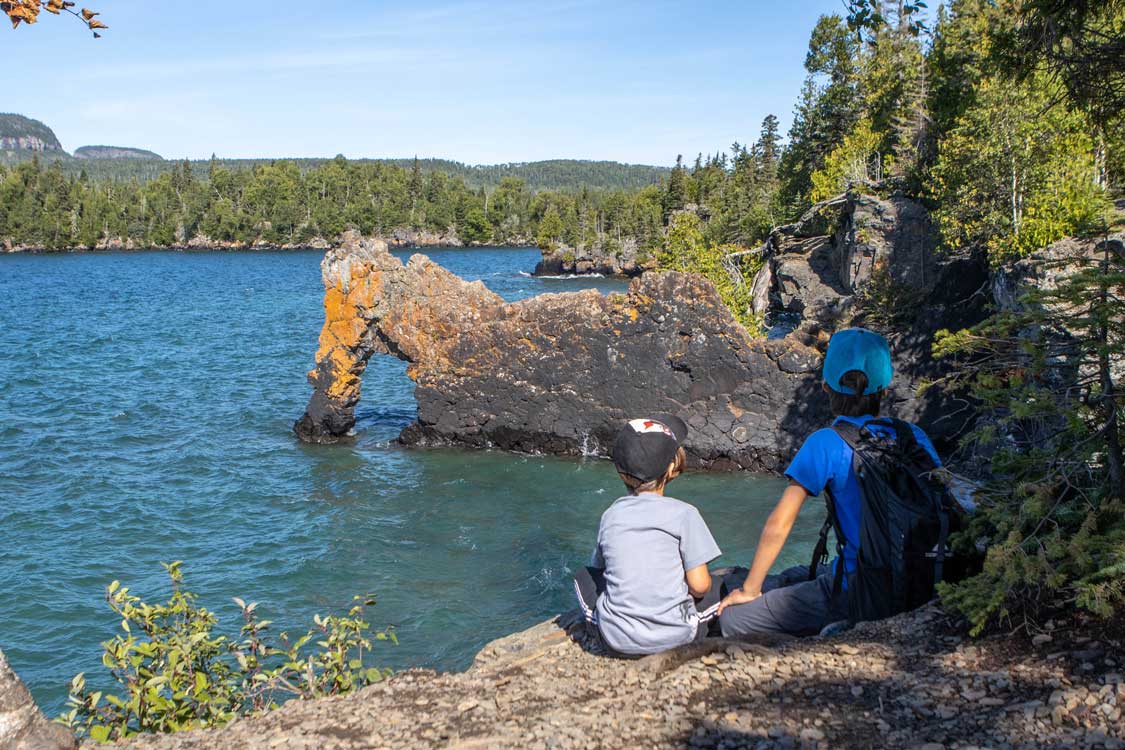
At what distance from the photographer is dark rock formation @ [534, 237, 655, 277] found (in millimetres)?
110188

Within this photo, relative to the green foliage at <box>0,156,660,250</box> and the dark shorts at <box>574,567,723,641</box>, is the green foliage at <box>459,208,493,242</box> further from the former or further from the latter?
the dark shorts at <box>574,567,723,641</box>

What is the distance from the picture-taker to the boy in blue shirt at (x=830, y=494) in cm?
535

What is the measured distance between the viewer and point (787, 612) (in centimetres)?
598

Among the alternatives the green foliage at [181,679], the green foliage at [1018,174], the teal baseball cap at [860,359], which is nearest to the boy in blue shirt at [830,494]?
the teal baseball cap at [860,359]

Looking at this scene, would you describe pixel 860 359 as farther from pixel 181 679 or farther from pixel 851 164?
pixel 851 164

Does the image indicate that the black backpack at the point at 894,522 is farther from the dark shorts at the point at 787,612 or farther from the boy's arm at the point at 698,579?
the boy's arm at the point at 698,579

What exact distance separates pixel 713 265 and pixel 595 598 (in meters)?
23.8

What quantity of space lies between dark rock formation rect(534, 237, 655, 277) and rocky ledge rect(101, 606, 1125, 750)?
102933 mm

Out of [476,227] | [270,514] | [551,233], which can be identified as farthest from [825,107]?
[476,227]

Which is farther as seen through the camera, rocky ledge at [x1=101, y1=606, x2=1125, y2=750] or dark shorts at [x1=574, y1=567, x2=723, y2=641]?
dark shorts at [x1=574, y1=567, x2=723, y2=641]

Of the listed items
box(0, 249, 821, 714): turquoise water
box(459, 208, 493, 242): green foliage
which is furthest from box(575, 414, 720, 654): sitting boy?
box(459, 208, 493, 242): green foliage

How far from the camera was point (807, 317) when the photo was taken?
120 ft

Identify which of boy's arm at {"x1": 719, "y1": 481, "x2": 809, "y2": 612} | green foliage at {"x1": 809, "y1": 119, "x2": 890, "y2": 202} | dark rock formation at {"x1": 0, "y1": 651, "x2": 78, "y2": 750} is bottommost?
dark rock formation at {"x1": 0, "y1": 651, "x2": 78, "y2": 750}

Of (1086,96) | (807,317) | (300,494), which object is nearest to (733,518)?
(300,494)
